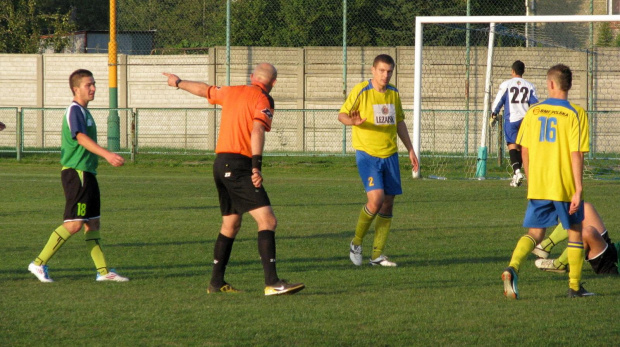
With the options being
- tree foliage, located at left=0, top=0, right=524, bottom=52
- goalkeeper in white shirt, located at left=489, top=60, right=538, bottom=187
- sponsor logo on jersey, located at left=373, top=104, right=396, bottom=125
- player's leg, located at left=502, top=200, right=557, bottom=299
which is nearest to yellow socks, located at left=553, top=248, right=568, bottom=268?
player's leg, located at left=502, top=200, right=557, bottom=299

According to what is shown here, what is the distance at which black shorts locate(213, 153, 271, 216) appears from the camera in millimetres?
6770

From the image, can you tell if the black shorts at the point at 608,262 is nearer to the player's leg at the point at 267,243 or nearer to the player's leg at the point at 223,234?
the player's leg at the point at 267,243

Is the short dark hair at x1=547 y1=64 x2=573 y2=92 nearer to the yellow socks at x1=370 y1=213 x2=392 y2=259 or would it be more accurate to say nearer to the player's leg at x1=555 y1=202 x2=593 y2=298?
the player's leg at x1=555 y1=202 x2=593 y2=298

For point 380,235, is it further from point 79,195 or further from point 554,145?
point 79,195

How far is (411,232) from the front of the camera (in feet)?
35.1

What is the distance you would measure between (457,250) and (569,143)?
9.45 ft

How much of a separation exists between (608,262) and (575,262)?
1374 mm

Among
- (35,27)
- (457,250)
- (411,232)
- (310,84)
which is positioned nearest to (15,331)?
(457,250)

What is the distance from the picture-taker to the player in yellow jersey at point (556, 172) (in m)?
6.59

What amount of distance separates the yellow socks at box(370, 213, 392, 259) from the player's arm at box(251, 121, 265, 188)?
224 cm

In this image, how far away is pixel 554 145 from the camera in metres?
6.72

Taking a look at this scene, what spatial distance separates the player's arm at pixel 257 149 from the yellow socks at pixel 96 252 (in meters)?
1.81

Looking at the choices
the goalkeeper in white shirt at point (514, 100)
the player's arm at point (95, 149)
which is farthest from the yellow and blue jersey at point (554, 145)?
the goalkeeper in white shirt at point (514, 100)

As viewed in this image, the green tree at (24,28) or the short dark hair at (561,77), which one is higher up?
the green tree at (24,28)
